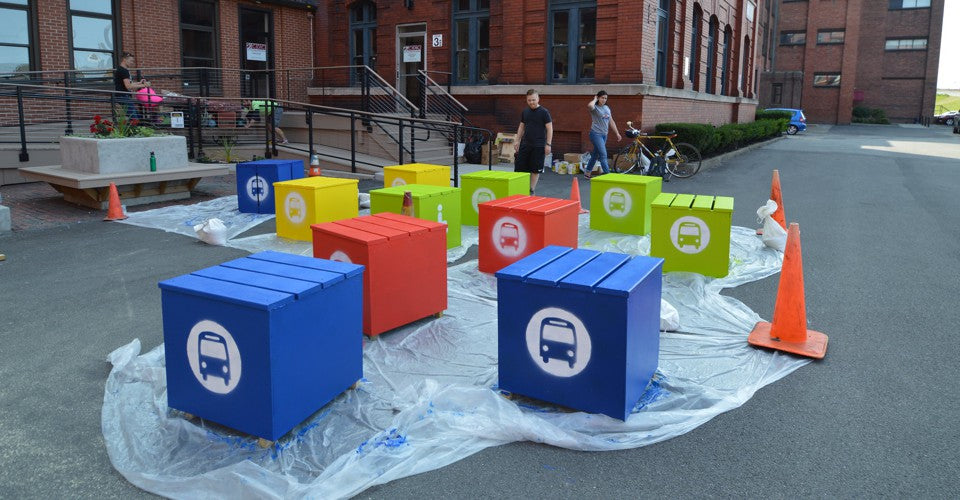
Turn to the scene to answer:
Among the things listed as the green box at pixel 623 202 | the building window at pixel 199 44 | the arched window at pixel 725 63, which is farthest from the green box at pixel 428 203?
the arched window at pixel 725 63

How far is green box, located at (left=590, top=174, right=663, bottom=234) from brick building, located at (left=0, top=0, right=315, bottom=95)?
11.1 meters

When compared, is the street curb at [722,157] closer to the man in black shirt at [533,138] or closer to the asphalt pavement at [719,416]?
the man in black shirt at [533,138]

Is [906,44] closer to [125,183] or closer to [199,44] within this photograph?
[199,44]

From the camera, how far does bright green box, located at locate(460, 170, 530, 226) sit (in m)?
9.50

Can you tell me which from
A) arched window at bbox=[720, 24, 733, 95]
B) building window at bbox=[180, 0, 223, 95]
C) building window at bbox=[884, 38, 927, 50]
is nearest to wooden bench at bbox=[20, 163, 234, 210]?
building window at bbox=[180, 0, 223, 95]

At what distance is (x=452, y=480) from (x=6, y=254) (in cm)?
708

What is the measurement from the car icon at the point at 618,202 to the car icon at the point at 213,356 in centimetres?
646

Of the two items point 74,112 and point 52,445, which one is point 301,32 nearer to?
point 74,112

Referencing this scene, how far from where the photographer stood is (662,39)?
20188 mm

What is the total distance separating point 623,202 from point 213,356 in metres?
6.48

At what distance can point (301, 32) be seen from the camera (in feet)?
75.6

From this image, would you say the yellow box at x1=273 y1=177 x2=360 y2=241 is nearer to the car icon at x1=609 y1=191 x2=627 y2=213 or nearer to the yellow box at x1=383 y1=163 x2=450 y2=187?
the yellow box at x1=383 y1=163 x2=450 y2=187

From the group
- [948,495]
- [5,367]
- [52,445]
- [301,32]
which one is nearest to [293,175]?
[5,367]

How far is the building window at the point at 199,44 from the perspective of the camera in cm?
1950
